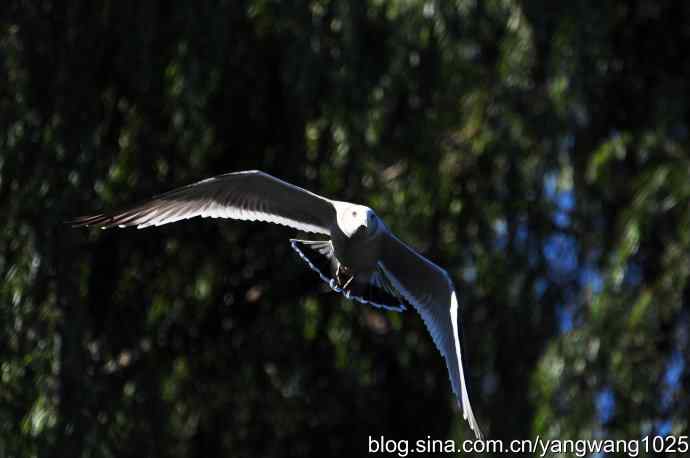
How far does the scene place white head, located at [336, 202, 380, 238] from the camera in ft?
14.2

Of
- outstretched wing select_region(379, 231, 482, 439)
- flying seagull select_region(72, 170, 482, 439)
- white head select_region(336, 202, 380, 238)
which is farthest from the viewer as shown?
outstretched wing select_region(379, 231, 482, 439)

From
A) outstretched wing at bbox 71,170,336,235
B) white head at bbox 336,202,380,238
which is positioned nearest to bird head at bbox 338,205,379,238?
white head at bbox 336,202,380,238

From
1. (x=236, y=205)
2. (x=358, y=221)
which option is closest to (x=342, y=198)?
(x=236, y=205)

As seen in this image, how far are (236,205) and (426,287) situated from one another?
0.69 m

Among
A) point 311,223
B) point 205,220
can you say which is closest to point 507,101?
point 311,223

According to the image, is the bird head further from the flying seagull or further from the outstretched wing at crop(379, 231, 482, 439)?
the outstretched wing at crop(379, 231, 482, 439)

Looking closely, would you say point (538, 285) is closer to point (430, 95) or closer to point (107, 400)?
point (430, 95)

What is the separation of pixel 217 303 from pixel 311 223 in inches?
30.8

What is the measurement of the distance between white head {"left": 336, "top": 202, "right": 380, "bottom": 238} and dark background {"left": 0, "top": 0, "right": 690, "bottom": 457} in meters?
0.54

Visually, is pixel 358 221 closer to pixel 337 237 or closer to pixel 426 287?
pixel 337 237

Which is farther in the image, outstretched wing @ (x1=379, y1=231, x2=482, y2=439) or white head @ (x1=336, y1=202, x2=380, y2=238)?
outstretched wing @ (x1=379, y1=231, x2=482, y2=439)

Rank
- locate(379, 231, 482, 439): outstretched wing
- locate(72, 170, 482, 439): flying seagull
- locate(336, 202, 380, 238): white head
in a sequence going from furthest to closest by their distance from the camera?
locate(379, 231, 482, 439): outstretched wing
locate(72, 170, 482, 439): flying seagull
locate(336, 202, 380, 238): white head

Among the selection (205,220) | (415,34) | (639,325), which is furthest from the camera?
(205,220)

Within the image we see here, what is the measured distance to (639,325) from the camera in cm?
464
